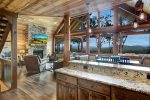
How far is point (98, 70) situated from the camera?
293 cm

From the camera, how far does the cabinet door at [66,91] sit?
2.80 m

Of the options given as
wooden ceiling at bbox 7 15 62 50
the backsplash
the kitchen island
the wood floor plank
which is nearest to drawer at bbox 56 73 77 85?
the kitchen island

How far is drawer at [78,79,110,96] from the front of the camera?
87.8 inches

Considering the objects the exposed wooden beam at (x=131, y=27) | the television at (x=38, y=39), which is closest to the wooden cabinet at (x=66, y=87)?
the exposed wooden beam at (x=131, y=27)

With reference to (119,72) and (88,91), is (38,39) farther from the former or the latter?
(119,72)

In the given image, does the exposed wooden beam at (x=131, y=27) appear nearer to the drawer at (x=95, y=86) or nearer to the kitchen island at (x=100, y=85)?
the kitchen island at (x=100, y=85)

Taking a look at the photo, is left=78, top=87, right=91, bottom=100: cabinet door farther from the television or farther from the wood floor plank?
the television

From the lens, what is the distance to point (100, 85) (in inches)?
91.1

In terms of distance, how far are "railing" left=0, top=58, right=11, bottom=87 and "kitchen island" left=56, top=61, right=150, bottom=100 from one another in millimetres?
2822

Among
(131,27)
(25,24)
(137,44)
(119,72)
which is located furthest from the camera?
(25,24)

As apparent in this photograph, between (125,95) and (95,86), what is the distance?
0.54m

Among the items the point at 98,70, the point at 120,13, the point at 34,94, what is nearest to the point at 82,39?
the point at 120,13

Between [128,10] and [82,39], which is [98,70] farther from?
[82,39]

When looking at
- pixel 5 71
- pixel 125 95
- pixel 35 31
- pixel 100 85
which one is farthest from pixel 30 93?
pixel 35 31
